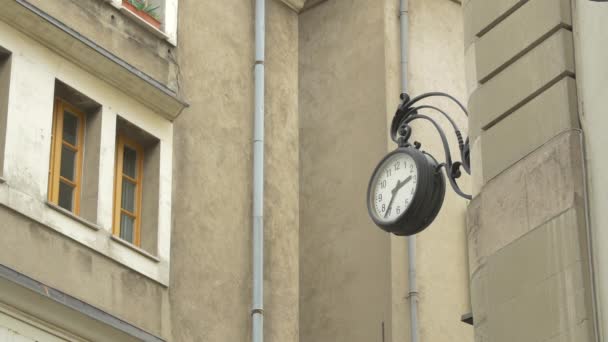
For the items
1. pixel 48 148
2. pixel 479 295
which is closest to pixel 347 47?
pixel 48 148

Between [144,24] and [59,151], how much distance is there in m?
2.30

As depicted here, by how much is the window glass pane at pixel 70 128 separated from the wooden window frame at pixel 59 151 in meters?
0.04

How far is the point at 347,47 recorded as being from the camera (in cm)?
2184

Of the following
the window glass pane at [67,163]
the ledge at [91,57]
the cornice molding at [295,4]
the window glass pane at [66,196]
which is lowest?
the window glass pane at [66,196]

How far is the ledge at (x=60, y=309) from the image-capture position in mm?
15688

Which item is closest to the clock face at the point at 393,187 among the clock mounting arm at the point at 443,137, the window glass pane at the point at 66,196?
the clock mounting arm at the point at 443,137

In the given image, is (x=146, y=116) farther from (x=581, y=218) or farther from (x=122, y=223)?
(x=581, y=218)

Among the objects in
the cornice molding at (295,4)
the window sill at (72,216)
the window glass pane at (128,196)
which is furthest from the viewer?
the cornice molding at (295,4)

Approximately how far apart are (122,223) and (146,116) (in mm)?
1413

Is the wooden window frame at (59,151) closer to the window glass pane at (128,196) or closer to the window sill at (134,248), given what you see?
the window sill at (134,248)

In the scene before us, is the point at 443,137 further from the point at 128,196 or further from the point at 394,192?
the point at 128,196

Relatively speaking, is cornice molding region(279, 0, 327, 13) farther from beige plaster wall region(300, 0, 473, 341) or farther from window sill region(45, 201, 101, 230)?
window sill region(45, 201, 101, 230)

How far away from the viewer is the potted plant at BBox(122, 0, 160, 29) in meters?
19.0

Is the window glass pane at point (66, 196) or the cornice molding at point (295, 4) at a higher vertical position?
the cornice molding at point (295, 4)
